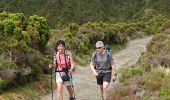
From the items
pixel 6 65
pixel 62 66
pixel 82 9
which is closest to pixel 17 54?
pixel 6 65

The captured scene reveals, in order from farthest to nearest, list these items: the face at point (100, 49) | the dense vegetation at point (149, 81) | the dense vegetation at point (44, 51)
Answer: the dense vegetation at point (44, 51), the dense vegetation at point (149, 81), the face at point (100, 49)

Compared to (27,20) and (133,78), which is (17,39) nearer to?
(27,20)

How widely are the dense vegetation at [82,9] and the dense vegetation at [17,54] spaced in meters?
99.5

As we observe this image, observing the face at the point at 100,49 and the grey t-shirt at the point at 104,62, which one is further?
the grey t-shirt at the point at 104,62

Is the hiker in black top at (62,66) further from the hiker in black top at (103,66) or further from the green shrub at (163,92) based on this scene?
the green shrub at (163,92)

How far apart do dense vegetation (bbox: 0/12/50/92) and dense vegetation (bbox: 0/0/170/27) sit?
326 ft

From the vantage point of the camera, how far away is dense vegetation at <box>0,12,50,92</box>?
14.8 m

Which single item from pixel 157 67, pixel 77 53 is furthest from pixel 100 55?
pixel 77 53

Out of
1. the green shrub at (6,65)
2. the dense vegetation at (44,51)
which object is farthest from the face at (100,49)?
the green shrub at (6,65)

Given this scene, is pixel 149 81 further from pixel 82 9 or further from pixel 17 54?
pixel 82 9

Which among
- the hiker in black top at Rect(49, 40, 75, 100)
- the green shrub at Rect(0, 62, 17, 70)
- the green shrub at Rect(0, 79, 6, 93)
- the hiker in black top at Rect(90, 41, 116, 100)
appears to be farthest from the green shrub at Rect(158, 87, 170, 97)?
the green shrub at Rect(0, 62, 17, 70)

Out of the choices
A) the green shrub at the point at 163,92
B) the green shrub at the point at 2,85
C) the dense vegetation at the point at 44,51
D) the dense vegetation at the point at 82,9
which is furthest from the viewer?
the dense vegetation at the point at 82,9

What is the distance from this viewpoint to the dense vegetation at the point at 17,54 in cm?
1475

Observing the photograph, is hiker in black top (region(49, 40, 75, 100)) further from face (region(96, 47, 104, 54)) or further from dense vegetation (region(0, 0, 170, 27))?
dense vegetation (region(0, 0, 170, 27))
